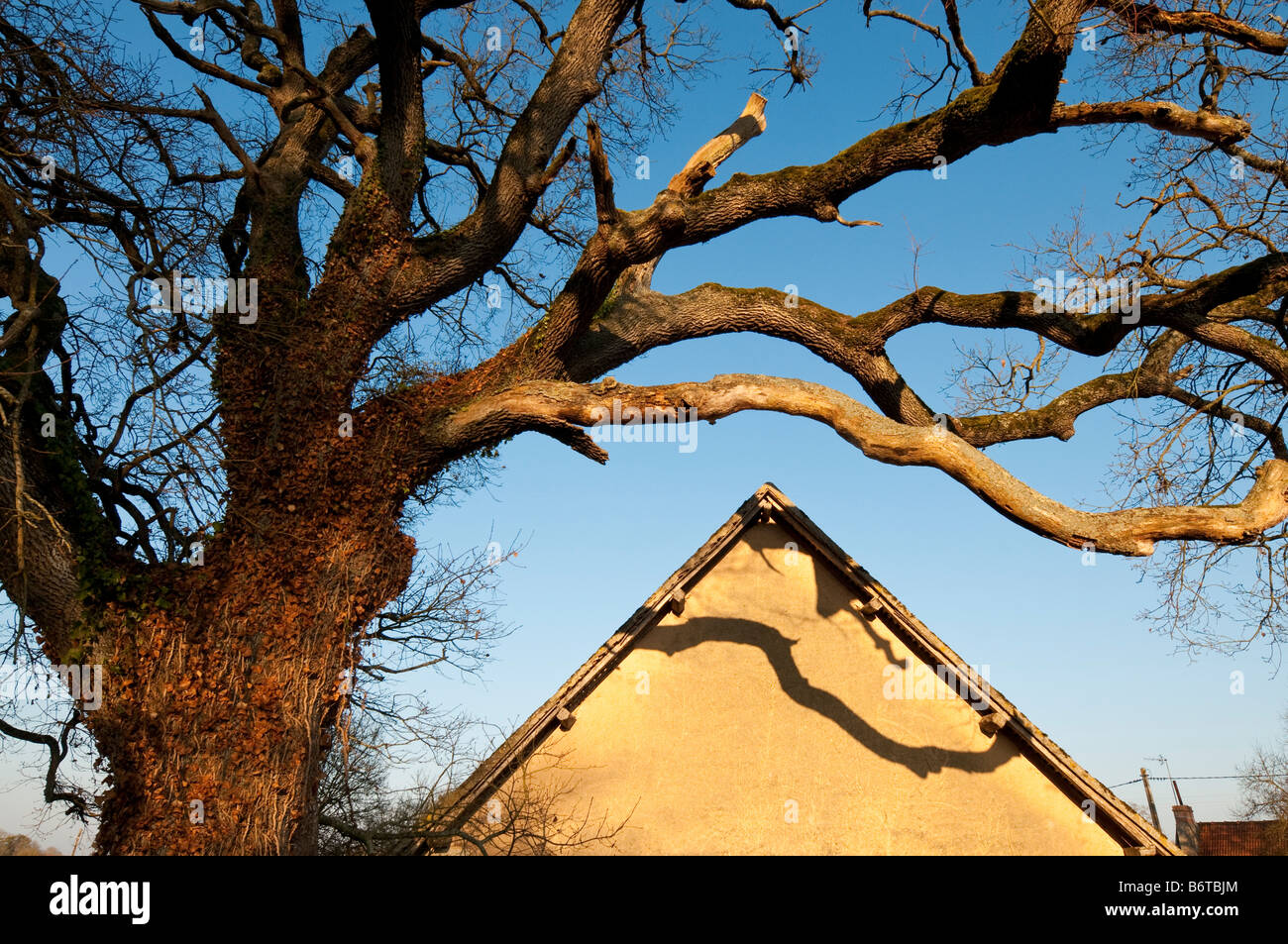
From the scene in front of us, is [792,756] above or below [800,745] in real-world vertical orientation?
below

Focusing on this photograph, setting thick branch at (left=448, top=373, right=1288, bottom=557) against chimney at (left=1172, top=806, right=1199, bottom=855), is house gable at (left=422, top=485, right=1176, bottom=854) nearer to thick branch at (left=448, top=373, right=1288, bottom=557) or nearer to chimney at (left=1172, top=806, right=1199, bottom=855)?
thick branch at (left=448, top=373, right=1288, bottom=557)

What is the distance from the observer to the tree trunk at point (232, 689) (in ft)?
22.2

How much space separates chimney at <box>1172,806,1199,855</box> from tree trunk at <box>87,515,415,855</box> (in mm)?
33799

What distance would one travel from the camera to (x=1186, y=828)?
33.1 m

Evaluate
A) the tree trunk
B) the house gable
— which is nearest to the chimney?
the house gable

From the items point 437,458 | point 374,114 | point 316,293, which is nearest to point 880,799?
point 437,458

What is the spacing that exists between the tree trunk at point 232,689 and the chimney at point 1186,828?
1331 inches

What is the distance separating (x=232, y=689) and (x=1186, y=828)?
35.7 m

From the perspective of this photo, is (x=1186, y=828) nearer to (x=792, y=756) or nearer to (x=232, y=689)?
(x=792, y=756)

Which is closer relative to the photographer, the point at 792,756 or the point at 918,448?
the point at 918,448

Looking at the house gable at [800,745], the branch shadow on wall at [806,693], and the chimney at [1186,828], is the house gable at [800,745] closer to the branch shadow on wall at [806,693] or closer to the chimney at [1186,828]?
the branch shadow on wall at [806,693]

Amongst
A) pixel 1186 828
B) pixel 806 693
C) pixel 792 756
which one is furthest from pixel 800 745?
pixel 1186 828

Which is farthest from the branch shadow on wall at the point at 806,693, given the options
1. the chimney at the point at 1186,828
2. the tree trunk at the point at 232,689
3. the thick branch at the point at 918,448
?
the chimney at the point at 1186,828
